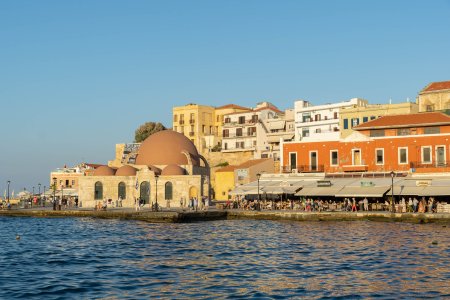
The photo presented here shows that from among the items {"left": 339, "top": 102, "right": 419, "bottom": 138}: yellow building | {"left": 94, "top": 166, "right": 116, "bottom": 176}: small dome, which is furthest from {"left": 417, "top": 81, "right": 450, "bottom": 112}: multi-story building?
{"left": 94, "top": 166, "right": 116, "bottom": 176}: small dome

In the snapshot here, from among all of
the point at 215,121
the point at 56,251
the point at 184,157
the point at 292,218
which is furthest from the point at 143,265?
the point at 215,121

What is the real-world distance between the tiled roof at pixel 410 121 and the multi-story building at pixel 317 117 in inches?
548

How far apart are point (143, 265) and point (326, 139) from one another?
33.1 meters

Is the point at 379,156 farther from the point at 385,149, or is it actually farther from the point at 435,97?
the point at 435,97

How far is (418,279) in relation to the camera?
20078 millimetres

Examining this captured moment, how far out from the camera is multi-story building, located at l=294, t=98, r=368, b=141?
70.2 meters

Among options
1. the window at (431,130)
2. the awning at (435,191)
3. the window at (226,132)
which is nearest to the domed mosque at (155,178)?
the window at (431,130)

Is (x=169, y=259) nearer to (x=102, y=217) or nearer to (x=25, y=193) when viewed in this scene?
(x=102, y=217)

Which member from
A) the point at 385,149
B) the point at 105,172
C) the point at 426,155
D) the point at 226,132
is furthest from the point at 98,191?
the point at 426,155

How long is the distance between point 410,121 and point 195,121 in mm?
45559

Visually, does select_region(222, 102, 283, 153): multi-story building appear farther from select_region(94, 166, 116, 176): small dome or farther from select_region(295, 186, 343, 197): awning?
select_region(295, 186, 343, 197): awning

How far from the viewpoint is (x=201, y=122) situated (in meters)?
93.2

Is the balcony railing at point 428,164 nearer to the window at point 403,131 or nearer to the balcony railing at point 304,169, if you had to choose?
the window at point 403,131

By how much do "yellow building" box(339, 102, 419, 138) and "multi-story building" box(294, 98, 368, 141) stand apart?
3179 millimetres
